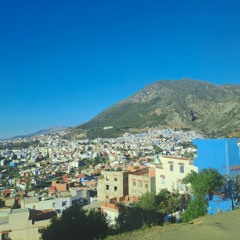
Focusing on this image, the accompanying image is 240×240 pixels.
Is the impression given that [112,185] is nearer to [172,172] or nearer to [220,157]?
[172,172]

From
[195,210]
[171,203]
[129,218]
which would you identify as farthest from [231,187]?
[129,218]

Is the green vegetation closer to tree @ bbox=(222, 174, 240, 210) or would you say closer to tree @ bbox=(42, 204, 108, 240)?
tree @ bbox=(222, 174, 240, 210)

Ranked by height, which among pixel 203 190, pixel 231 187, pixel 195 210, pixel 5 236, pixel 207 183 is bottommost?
pixel 5 236

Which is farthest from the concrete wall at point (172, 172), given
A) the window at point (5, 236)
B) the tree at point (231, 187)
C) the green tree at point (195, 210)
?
the window at point (5, 236)

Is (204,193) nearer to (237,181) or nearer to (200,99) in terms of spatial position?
(237,181)

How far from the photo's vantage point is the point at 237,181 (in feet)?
71.1

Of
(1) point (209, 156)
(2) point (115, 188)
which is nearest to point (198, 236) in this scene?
(1) point (209, 156)

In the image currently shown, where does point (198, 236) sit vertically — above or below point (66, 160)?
below

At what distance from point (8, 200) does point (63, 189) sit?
33.0 ft

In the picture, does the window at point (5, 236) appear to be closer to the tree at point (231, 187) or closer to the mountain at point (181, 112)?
the tree at point (231, 187)

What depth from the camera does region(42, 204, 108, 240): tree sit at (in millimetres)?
17672

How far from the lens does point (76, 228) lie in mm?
17797

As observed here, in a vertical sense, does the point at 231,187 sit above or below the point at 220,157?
below

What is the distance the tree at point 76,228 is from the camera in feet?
58.0
